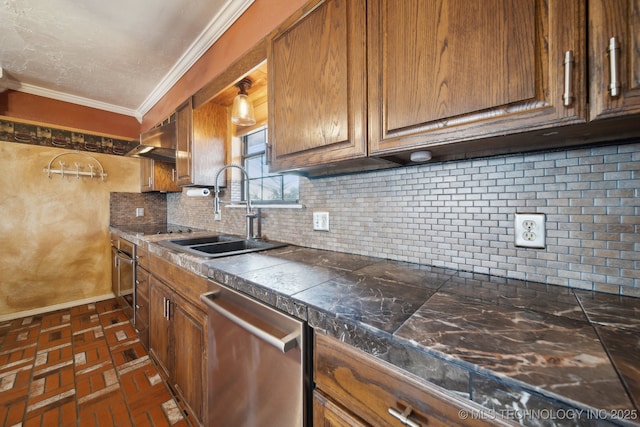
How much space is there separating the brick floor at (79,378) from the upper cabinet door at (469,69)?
6.43 ft

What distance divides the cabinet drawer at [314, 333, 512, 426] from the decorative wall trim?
3.90 m

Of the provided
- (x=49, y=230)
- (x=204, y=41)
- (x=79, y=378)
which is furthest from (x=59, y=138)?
(x=79, y=378)

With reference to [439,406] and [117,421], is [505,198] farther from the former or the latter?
[117,421]

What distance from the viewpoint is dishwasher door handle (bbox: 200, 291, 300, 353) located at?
70 cm

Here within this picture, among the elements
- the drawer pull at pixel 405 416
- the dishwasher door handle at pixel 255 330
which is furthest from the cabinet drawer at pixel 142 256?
the drawer pull at pixel 405 416

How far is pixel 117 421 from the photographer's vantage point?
4.56ft

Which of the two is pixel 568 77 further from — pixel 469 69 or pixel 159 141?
pixel 159 141

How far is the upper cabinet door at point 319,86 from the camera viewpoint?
0.94 m

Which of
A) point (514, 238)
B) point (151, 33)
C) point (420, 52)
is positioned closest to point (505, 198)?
point (514, 238)

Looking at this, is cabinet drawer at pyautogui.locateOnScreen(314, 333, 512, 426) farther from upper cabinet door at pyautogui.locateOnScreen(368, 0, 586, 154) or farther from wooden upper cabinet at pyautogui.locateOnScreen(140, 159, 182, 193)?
wooden upper cabinet at pyautogui.locateOnScreen(140, 159, 182, 193)

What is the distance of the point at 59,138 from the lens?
2.85 metres

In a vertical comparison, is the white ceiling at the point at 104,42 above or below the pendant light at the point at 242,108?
above

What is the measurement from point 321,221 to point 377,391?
3.25 ft

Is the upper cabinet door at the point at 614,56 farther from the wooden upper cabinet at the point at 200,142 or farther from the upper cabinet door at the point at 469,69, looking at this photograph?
the wooden upper cabinet at the point at 200,142
